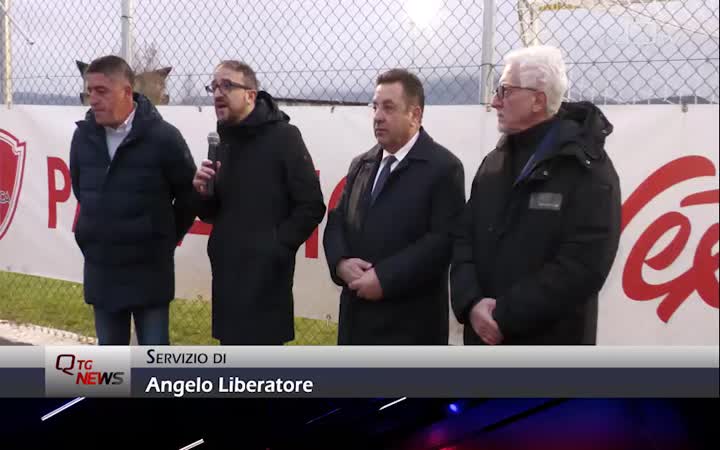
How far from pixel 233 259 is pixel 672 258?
5.51 feet

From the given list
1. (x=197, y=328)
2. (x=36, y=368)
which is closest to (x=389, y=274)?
(x=36, y=368)

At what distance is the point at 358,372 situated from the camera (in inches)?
87.7

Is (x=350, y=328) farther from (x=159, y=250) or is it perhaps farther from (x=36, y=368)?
(x=36, y=368)

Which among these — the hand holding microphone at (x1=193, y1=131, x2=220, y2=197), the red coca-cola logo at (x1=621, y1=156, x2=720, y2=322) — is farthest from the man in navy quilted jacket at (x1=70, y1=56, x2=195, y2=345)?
the red coca-cola logo at (x1=621, y1=156, x2=720, y2=322)

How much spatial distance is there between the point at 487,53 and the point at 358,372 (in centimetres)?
150

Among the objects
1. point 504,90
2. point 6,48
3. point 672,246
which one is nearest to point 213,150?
point 504,90

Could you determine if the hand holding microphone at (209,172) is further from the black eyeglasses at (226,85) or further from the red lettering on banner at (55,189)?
the red lettering on banner at (55,189)

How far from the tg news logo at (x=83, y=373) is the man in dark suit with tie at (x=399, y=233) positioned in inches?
31.1

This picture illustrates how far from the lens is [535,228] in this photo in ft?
6.71

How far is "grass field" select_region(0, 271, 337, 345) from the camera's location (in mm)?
3715

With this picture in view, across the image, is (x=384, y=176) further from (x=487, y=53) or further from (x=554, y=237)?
(x=487, y=53)

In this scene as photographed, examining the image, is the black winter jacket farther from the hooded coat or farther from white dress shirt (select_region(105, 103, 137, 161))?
white dress shirt (select_region(105, 103, 137, 161))

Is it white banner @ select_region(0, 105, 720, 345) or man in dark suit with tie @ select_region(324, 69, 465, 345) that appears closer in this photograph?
man in dark suit with tie @ select_region(324, 69, 465, 345)

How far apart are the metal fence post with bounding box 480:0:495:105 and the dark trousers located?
1.61m
